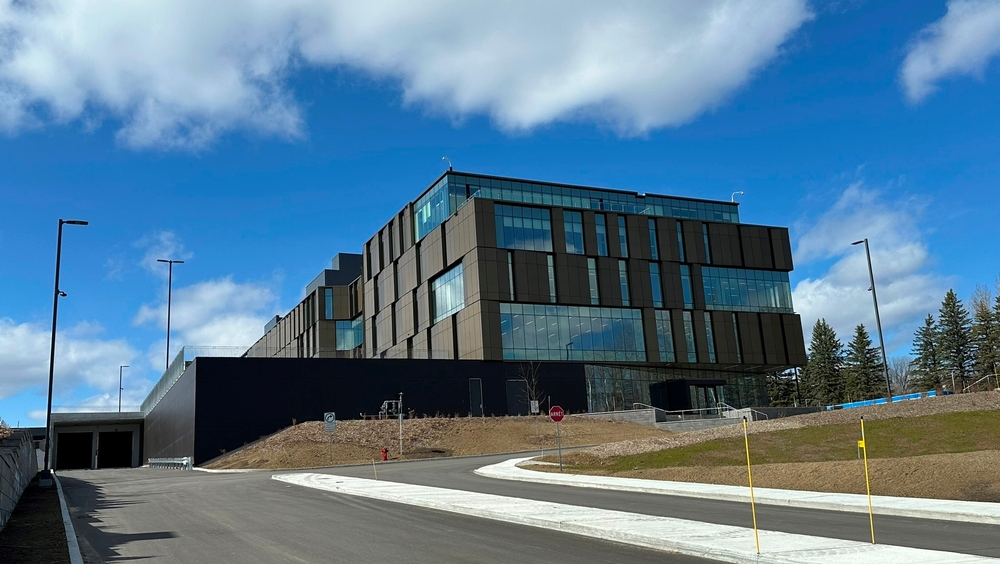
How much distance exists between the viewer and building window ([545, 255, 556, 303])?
68250 mm

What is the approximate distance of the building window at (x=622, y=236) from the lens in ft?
239

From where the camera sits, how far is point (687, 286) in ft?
247

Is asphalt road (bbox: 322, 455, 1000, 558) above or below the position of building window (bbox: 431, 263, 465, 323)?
below

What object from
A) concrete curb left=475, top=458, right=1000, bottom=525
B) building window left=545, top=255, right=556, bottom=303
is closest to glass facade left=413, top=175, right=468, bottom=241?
building window left=545, top=255, right=556, bottom=303

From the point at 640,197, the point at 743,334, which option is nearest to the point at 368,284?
the point at 640,197

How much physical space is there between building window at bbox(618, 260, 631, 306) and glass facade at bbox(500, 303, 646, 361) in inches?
36.0

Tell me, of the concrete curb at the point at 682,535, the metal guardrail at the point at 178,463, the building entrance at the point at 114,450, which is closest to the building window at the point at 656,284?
the metal guardrail at the point at 178,463

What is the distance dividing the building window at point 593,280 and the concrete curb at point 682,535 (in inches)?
1978

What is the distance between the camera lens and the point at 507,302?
66188mm

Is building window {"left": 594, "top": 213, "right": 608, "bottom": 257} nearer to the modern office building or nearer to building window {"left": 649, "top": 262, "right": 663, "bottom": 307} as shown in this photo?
the modern office building

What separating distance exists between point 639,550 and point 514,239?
5633 cm

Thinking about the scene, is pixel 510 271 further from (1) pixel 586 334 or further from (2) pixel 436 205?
(2) pixel 436 205

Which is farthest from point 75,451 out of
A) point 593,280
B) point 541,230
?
point 593,280

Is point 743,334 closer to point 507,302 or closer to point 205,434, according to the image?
point 507,302
